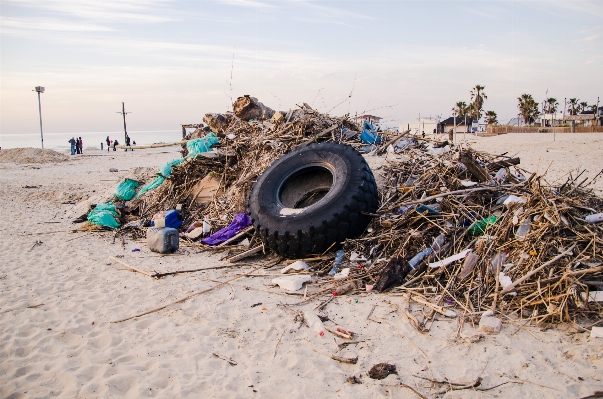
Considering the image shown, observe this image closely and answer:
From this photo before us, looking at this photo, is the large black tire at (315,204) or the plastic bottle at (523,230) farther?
the large black tire at (315,204)

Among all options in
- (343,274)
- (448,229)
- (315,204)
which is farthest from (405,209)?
(343,274)

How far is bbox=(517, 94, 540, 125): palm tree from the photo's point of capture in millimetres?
61969

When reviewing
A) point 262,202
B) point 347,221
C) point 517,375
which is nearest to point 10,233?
point 262,202

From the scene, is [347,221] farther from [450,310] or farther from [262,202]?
[450,310]

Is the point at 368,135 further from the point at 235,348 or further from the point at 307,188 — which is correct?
A: the point at 235,348

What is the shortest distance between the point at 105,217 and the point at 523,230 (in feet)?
21.3

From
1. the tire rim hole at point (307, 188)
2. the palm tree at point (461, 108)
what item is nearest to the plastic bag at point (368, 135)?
the tire rim hole at point (307, 188)

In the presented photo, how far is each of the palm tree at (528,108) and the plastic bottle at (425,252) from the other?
6668 centimetres

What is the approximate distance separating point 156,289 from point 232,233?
65.2 inches

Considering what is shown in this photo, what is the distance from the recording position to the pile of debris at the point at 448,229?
3643 mm

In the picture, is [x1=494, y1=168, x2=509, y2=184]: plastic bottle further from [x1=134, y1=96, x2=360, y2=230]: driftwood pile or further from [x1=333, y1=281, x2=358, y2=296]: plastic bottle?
[x1=333, y1=281, x2=358, y2=296]: plastic bottle

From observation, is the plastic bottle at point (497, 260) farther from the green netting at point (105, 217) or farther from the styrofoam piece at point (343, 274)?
the green netting at point (105, 217)

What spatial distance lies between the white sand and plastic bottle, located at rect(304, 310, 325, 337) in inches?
2.0

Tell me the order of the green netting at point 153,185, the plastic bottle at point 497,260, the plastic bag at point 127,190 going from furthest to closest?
the plastic bag at point 127,190 → the green netting at point 153,185 → the plastic bottle at point 497,260
